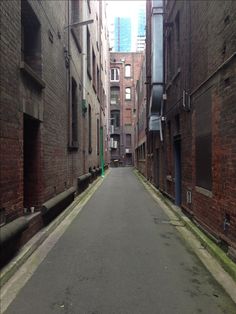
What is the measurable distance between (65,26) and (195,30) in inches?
179

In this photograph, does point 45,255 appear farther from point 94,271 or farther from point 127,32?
point 127,32

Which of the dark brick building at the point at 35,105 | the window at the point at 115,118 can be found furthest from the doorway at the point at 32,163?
the window at the point at 115,118

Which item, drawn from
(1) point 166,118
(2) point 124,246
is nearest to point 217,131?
(2) point 124,246

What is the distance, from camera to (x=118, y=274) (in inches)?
243

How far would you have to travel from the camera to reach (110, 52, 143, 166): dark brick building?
62.2 meters

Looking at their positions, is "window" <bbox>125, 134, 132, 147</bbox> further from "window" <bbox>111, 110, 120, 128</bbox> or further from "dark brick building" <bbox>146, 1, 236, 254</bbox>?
"dark brick building" <bbox>146, 1, 236, 254</bbox>

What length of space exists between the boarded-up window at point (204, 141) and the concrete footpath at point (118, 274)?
1170mm

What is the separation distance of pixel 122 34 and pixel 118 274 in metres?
83.9

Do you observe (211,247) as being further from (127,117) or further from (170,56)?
(127,117)

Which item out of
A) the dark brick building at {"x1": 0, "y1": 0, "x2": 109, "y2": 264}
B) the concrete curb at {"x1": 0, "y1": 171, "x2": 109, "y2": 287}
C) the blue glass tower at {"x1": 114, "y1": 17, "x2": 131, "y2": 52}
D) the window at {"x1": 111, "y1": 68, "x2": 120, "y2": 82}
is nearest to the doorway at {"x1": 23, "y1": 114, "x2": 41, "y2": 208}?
the dark brick building at {"x1": 0, "y1": 0, "x2": 109, "y2": 264}

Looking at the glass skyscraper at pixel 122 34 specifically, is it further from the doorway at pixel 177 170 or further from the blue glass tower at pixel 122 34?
the doorway at pixel 177 170

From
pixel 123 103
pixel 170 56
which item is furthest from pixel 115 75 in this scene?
pixel 170 56

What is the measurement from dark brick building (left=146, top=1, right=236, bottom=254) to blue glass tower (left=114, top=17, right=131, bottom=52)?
238ft

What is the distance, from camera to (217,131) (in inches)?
303
